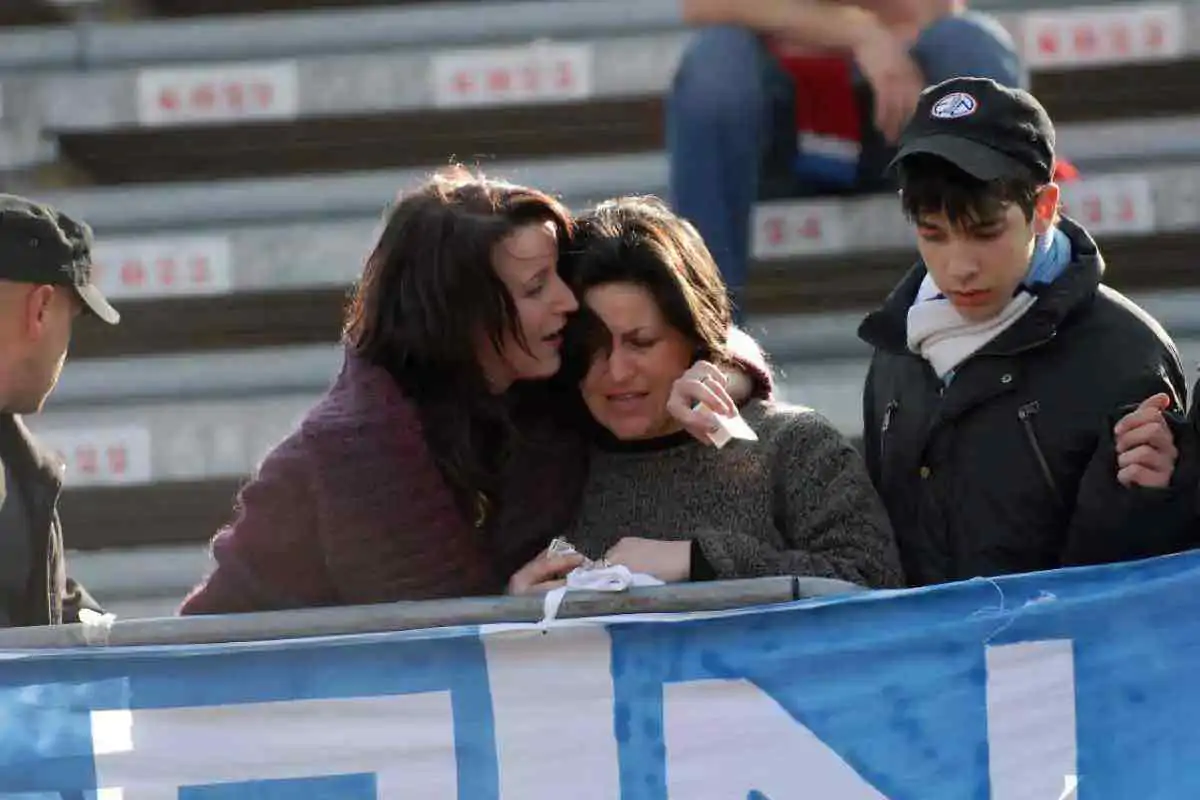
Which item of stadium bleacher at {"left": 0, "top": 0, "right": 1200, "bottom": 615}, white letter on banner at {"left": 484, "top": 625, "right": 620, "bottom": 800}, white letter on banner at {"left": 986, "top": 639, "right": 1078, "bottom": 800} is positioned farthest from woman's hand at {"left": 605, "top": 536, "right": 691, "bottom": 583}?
stadium bleacher at {"left": 0, "top": 0, "right": 1200, "bottom": 615}

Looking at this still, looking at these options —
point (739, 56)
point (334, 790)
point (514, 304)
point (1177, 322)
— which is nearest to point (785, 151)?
point (739, 56)

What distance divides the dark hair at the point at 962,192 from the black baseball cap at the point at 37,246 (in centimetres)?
126

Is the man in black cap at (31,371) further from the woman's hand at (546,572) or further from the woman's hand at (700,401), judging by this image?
the woman's hand at (700,401)

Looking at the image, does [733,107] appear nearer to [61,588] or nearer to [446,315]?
[446,315]

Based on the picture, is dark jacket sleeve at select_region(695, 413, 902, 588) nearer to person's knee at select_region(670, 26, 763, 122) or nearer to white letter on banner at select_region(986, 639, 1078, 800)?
white letter on banner at select_region(986, 639, 1078, 800)

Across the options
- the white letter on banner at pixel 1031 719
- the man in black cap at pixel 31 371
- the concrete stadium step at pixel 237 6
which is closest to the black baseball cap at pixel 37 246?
the man in black cap at pixel 31 371

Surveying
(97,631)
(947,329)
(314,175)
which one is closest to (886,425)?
(947,329)

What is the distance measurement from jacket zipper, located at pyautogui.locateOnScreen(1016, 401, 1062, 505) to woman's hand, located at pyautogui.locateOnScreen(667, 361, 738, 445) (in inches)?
13.8

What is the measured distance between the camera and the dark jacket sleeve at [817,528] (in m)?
2.47

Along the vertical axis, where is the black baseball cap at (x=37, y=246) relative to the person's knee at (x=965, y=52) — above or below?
below

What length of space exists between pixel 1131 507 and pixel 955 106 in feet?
1.78

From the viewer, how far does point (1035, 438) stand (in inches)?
96.3

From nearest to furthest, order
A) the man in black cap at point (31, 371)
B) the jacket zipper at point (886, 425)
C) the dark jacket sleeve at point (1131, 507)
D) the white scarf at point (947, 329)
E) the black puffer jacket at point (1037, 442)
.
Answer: the dark jacket sleeve at point (1131, 507) < the black puffer jacket at point (1037, 442) < the white scarf at point (947, 329) < the jacket zipper at point (886, 425) < the man in black cap at point (31, 371)

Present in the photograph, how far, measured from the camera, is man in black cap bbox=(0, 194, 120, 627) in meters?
2.94
